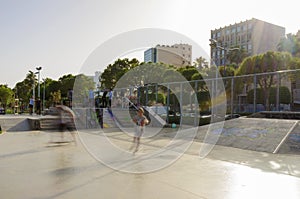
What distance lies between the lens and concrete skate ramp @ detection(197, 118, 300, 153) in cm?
991

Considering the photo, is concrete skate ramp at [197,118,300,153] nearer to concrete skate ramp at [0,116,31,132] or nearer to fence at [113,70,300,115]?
fence at [113,70,300,115]

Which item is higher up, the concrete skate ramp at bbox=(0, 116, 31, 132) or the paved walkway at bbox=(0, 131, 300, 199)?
the concrete skate ramp at bbox=(0, 116, 31, 132)

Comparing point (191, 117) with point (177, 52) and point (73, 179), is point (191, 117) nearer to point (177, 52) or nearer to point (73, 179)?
point (177, 52)

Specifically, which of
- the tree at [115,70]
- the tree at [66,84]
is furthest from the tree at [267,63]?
the tree at [66,84]

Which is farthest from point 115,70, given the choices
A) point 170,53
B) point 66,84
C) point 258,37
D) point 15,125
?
point 258,37

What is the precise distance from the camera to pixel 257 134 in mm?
11289

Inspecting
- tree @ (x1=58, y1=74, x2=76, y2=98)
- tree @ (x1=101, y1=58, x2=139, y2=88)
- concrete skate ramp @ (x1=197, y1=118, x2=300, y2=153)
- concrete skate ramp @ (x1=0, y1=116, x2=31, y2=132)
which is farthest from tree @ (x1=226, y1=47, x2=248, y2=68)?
concrete skate ramp @ (x1=0, y1=116, x2=31, y2=132)

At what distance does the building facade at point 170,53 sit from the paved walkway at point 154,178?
342cm

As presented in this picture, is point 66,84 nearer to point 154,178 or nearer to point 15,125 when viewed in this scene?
point 15,125

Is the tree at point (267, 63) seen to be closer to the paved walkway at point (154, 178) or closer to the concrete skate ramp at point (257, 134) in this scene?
the concrete skate ramp at point (257, 134)

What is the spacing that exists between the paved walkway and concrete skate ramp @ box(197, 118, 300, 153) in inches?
49.5

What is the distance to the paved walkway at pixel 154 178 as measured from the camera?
15.9 ft

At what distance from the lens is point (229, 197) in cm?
470

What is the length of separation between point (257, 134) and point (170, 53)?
5.11 metres
